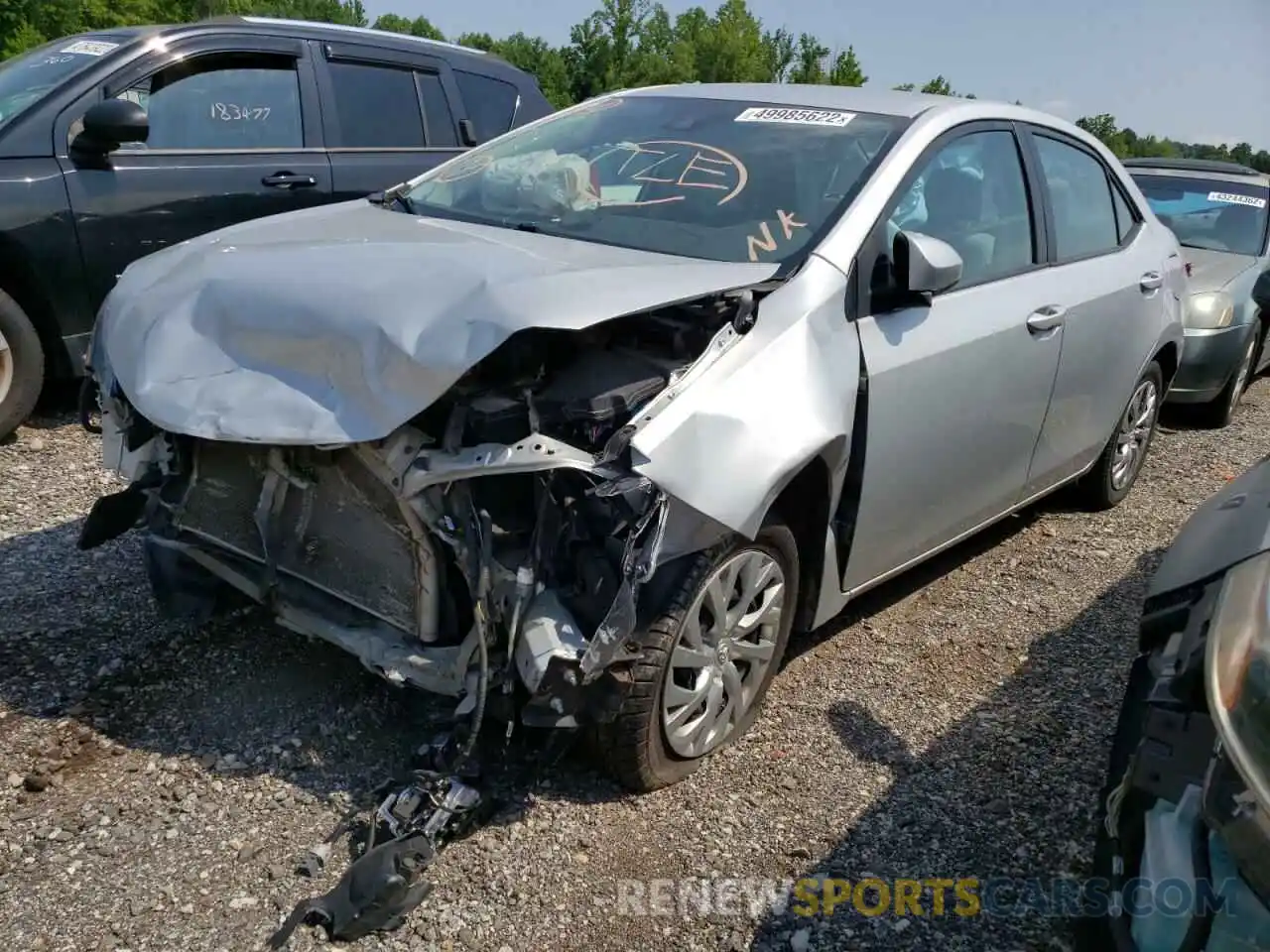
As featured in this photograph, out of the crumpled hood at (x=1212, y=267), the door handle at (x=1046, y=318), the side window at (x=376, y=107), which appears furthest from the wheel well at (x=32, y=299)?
the crumpled hood at (x=1212, y=267)

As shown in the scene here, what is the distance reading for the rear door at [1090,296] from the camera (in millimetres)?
4143

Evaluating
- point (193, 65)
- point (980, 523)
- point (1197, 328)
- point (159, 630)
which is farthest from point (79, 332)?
point (1197, 328)

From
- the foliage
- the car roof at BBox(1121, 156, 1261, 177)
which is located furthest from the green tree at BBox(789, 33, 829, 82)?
the car roof at BBox(1121, 156, 1261, 177)

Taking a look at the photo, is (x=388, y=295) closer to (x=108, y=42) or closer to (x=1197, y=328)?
(x=108, y=42)

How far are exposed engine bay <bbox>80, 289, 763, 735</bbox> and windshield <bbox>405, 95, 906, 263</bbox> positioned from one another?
499 mm

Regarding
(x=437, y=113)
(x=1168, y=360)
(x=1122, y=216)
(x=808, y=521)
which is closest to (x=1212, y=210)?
(x=1168, y=360)

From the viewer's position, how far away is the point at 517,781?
9.70 feet

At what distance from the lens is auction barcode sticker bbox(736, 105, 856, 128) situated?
364 centimetres

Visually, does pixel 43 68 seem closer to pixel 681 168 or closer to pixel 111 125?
pixel 111 125

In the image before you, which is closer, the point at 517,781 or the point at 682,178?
the point at 517,781

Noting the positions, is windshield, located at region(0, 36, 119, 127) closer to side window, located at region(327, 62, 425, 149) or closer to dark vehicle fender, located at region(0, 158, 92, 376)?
dark vehicle fender, located at region(0, 158, 92, 376)

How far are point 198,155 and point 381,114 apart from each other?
1.16 m

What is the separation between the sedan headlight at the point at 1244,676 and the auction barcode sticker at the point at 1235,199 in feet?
23.6

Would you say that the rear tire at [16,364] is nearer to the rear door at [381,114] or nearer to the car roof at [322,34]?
the car roof at [322,34]
